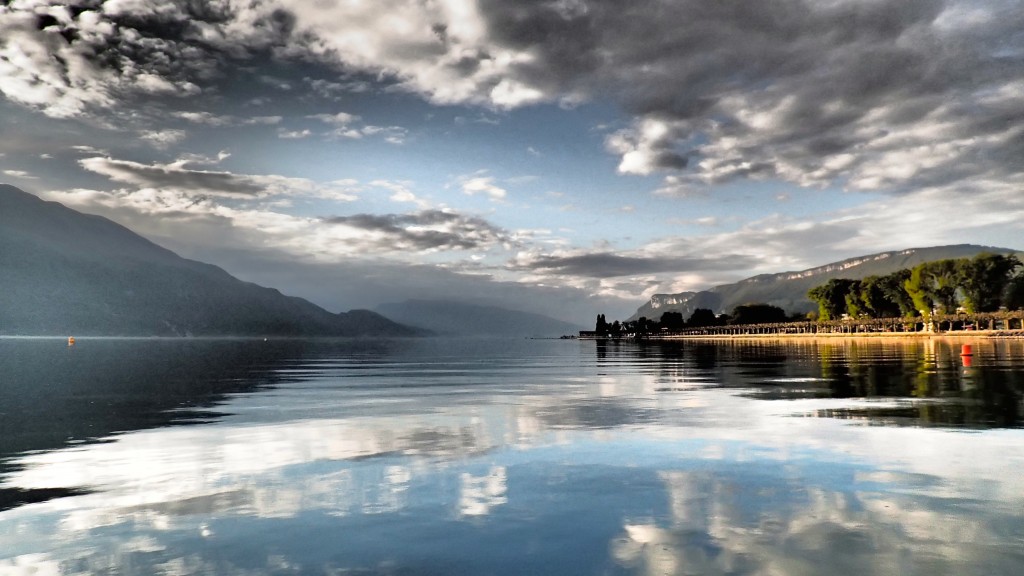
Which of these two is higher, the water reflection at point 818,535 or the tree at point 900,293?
the tree at point 900,293

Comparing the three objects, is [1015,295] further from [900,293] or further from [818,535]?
[818,535]

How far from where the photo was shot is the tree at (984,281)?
6658 inches

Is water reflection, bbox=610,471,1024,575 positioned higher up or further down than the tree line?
further down

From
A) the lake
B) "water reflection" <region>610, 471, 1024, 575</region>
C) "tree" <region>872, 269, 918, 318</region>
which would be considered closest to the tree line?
"tree" <region>872, 269, 918, 318</region>

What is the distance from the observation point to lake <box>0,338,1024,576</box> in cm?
812

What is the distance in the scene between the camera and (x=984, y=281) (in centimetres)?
16912

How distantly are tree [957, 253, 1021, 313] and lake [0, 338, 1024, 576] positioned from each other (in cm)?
18003

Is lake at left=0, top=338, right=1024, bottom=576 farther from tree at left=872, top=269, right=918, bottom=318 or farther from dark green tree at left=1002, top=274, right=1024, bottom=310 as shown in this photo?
tree at left=872, top=269, right=918, bottom=318

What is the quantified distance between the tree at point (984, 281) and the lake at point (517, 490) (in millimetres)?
180026

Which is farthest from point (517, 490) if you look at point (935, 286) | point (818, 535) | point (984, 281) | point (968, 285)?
point (935, 286)

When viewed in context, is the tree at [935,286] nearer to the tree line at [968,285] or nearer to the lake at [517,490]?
the tree line at [968,285]

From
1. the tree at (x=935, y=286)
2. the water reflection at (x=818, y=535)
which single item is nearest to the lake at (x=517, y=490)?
the water reflection at (x=818, y=535)

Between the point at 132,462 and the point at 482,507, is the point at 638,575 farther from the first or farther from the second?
the point at 132,462

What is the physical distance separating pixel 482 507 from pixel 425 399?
61.2 ft
